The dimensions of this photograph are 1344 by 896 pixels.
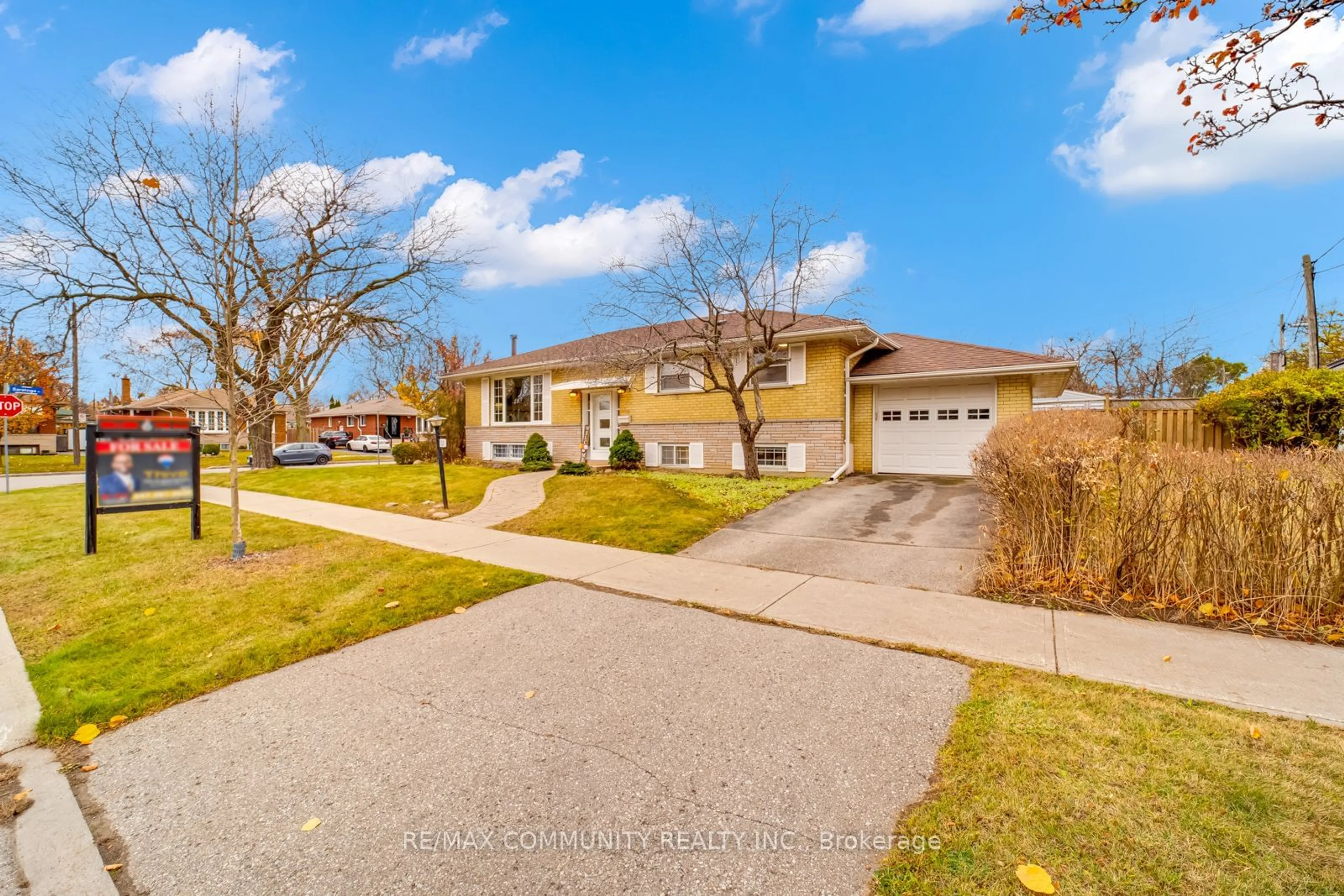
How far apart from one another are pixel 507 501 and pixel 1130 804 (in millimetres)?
10860

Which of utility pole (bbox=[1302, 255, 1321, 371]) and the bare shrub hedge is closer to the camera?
the bare shrub hedge

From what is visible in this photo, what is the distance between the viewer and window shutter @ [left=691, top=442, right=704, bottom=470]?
15.7m

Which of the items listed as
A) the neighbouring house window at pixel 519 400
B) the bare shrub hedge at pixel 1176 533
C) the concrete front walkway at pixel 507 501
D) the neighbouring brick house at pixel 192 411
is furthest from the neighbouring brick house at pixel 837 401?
the neighbouring brick house at pixel 192 411

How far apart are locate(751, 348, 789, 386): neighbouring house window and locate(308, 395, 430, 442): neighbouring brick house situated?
14.8m

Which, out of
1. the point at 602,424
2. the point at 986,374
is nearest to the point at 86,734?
the point at 986,374

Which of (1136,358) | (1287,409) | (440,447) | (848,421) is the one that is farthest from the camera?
(1136,358)

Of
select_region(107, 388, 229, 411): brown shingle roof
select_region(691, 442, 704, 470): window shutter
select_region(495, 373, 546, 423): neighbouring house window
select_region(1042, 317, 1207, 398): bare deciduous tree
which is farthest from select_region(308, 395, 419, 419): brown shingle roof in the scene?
select_region(1042, 317, 1207, 398): bare deciduous tree

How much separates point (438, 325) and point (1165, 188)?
825 inches

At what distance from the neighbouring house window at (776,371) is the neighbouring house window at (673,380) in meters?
2.03

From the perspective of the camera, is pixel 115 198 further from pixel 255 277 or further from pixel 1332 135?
pixel 1332 135

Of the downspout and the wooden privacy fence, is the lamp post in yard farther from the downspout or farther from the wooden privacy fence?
the wooden privacy fence

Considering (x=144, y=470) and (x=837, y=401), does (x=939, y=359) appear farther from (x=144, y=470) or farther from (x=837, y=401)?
(x=144, y=470)

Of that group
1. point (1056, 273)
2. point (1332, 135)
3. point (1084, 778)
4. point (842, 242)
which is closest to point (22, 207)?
point (842, 242)

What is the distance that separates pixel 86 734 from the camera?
10.0 ft
